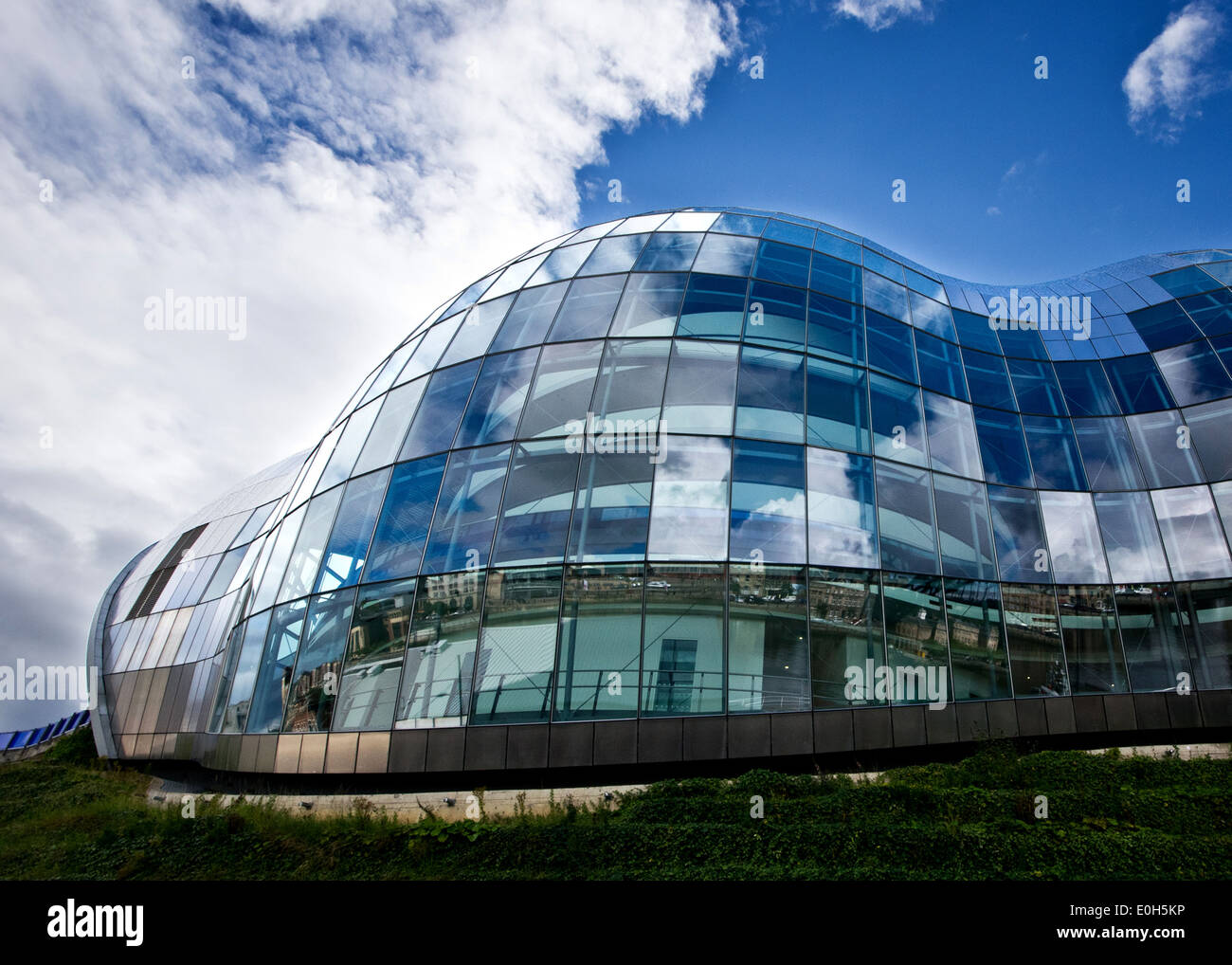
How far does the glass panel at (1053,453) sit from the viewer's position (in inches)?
714

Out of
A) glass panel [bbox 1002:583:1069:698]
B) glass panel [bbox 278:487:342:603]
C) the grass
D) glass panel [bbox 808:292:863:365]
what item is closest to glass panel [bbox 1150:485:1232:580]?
glass panel [bbox 1002:583:1069:698]

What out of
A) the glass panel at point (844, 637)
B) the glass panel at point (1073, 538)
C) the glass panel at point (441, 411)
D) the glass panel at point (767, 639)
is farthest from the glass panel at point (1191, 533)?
the glass panel at point (441, 411)

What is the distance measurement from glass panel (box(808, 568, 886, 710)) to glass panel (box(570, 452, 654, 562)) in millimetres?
3797

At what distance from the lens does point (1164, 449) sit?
18.6 meters

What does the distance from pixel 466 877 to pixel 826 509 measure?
32.2 ft

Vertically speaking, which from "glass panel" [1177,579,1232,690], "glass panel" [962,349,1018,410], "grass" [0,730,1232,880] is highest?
"glass panel" [962,349,1018,410]

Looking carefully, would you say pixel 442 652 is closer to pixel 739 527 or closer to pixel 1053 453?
pixel 739 527

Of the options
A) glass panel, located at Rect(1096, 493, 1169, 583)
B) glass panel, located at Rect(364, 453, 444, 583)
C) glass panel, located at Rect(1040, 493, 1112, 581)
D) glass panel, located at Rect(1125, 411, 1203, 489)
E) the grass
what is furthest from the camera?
glass panel, located at Rect(1125, 411, 1203, 489)

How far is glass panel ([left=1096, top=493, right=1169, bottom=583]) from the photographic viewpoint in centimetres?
1717

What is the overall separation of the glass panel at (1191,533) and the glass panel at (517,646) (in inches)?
643

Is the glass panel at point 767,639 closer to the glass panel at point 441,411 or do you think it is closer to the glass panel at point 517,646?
the glass panel at point 517,646

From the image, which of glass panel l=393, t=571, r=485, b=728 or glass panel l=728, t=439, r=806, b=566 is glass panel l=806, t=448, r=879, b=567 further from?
glass panel l=393, t=571, r=485, b=728
